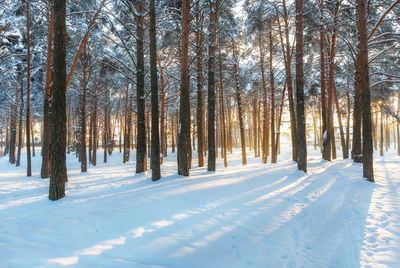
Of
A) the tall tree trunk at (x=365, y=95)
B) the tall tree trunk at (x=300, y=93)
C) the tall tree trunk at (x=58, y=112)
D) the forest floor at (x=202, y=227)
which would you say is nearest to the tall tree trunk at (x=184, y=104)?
the forest floor at (x=202, y=227)

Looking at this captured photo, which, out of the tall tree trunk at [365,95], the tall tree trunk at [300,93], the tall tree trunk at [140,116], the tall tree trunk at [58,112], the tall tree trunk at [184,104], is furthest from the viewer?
the tall tree trunk at [300,93]

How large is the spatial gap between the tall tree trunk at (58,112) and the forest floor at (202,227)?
0.46 metres

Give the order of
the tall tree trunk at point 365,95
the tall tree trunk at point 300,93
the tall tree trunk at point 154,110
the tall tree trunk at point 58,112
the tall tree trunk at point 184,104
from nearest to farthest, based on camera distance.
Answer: the tall tree trunk at point 58,112 < the tall tree trunk at point 365,95 < the tall tree trunk at point 154,110 < the tall tree trunk at point 184,104 < the tall tree trunk at point 300,93

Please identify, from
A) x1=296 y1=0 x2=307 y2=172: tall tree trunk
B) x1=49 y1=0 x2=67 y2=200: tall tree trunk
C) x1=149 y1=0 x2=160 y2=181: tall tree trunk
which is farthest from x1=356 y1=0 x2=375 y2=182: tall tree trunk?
x1=49 y1=0 x2=67 y2=200: tall tree trunk

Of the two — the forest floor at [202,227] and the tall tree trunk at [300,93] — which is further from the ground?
the tall tree trunk at [300,93]

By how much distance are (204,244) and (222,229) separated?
1.88 ft

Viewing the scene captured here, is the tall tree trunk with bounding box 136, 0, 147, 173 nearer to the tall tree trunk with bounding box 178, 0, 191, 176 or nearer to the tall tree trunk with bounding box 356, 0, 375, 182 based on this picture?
the tall tree trunk with bounding box 178, 0, 191, 176

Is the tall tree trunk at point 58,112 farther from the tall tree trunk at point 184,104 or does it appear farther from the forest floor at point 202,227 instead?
the tall tree trunk at point 184,104

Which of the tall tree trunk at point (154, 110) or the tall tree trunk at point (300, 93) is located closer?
the tall tree trunk at point (154, 110)

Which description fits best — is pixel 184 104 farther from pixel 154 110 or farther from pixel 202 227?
pixel 202 227

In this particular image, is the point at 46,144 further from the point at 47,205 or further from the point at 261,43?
the point at 261,43

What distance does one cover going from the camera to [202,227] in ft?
11.5

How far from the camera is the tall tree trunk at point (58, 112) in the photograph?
484 cm

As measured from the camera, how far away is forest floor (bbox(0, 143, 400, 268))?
268 centimetres
